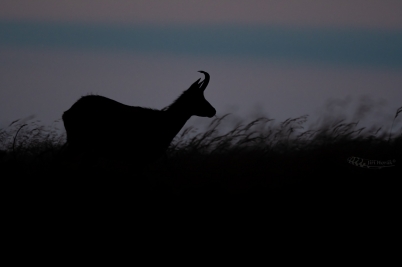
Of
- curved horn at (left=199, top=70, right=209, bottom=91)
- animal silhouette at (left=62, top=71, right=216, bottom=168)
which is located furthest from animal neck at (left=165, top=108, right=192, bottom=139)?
A: curved horn at (left=199, top=70, right=209, bottom=91)

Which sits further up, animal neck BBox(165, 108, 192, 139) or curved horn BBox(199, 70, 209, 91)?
curved horn BBox(199, 70, 209, 91)

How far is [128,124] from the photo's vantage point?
692 cm

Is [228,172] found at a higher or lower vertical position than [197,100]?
lower

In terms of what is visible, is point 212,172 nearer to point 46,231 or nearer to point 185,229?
point 185,229

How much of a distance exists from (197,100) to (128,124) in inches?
34.2

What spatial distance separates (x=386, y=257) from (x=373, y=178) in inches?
67.5

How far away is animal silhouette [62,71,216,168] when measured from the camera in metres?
6.75

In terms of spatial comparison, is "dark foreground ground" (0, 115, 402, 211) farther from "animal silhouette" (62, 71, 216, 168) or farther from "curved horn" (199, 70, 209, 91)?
"curved horn" (199, 70, 209, 91)

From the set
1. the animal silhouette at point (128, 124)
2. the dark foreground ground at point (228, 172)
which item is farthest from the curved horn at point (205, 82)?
the dark foreground ground at point (228, 172)

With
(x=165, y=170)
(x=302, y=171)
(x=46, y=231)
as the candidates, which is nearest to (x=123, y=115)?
(x=165, y=170)

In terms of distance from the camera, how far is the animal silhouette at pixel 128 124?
6.75 metres

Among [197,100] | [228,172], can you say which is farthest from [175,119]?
[228,172]

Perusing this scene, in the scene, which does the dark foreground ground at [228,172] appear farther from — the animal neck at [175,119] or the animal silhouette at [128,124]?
the animal neck at [175,119]

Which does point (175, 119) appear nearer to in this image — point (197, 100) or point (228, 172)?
point (197, 100)
